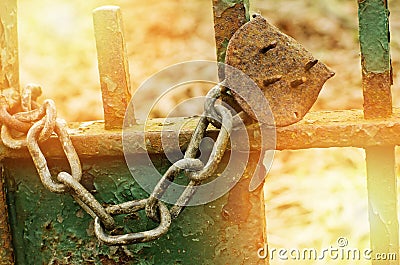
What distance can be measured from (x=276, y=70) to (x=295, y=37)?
2295mm

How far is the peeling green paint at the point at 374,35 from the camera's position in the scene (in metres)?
0.93

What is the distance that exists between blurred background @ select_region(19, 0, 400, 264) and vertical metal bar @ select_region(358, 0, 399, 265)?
1.11 meters

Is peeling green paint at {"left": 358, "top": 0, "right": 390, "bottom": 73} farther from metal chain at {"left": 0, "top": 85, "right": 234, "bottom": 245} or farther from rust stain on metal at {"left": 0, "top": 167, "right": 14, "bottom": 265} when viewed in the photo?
rust stain on metal at {"left": 0, "top": 167, "right": 14, "bottom": 265}

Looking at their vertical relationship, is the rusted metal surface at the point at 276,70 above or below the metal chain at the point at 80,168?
above

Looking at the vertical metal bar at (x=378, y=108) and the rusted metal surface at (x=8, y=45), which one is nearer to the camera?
the vertical metal bar at (x=378, y=108)

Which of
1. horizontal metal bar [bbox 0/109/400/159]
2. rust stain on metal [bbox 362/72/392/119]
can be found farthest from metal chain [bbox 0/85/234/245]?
rust stain on metal [bbox 362/72/392/119]

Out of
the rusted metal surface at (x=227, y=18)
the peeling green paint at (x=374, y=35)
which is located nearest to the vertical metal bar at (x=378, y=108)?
the peeling green paint at (x=374, y=35)

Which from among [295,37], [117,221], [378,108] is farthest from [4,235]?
[295,37]

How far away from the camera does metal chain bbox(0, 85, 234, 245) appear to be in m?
0.90

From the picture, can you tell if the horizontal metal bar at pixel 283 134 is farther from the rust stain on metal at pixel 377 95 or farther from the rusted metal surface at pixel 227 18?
the rusted metal surface at pixel 227 18

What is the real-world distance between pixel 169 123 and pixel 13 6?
1.06ft

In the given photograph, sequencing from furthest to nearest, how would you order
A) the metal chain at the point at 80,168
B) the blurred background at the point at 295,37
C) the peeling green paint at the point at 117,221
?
1. the blurred background at the point at 295,37
2. the peeling green paint at the point at 117,221
3. the metal chain at the point at 80,168

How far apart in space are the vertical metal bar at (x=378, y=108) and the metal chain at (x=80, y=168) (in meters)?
0.21

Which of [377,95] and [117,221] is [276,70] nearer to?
[377,95]
